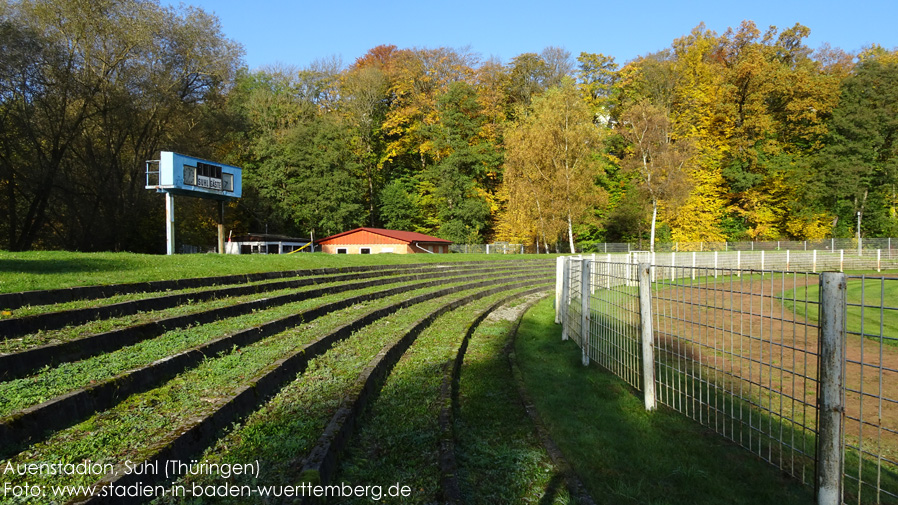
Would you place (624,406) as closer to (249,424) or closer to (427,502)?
(427,502)

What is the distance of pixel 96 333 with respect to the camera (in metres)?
4.40

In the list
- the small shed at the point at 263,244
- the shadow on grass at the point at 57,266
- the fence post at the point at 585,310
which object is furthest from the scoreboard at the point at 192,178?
the fence post at the point at 585,310

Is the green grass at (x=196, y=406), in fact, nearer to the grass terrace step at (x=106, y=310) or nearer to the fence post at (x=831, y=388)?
the grass terrace step at (x=106, y=310)

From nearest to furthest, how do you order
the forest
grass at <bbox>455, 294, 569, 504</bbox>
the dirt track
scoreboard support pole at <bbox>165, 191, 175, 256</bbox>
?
grass at <bbox>455, 294, 569, 504</bbox>, the dirt track, scoreboard support pole at <bbox>165, 191, 175, 256</bbox>, the forest

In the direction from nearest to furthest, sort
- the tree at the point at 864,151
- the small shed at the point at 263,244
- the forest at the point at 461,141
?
the forest at the point at 461,141
the small shed at the point at 263,244
the tree at the point at 864,151

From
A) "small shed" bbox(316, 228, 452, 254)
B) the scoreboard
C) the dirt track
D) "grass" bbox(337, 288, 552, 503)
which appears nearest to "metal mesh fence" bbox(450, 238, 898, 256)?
"small shed" bbox(316, 228, 452, 254)

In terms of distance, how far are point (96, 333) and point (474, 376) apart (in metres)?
3.88

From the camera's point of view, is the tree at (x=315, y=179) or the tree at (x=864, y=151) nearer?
the tree at (x=864, y=151)

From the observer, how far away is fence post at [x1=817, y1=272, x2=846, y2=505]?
287 cm

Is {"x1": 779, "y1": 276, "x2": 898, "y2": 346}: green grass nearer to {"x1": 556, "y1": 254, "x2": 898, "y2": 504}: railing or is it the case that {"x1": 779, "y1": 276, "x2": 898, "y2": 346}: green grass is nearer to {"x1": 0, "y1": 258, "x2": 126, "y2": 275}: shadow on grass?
{"x1": 556, "y1": 254, "x2": 898, "y2": 504}: railing

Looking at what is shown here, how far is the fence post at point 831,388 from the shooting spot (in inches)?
113

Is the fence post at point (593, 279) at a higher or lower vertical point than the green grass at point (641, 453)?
higher

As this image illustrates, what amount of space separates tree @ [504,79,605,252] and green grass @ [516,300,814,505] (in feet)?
92.0

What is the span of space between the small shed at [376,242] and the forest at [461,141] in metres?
4.41
